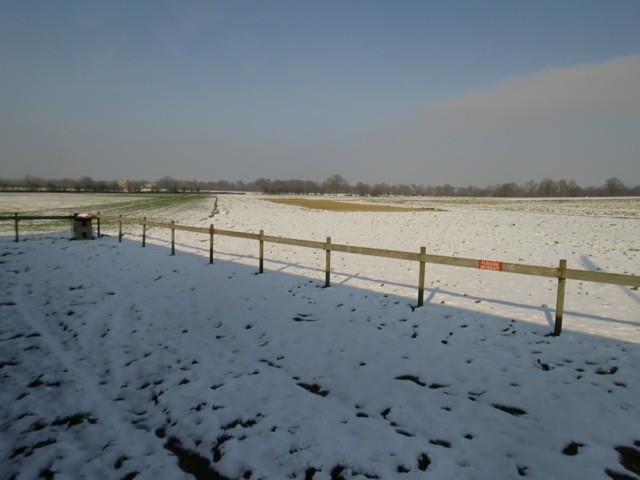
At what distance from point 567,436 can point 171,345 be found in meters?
5.92

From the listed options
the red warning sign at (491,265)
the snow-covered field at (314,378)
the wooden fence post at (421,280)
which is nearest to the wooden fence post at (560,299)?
the snow-covered field at (314,378)

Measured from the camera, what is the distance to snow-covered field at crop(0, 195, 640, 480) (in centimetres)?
386

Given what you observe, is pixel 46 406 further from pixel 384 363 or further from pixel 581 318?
pixel 581 318

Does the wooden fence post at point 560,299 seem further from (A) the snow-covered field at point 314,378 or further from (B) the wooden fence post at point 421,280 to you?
(B) the wooden fence post at point 421,280

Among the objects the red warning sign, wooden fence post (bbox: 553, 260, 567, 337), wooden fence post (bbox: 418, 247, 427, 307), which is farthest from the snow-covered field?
the red warning sign

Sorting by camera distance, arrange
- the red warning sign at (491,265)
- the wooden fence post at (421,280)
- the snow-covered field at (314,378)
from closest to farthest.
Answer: the snow-covered field at (314,378)
the red warning sign at (491,265)
the wooden fence post at (421,280)

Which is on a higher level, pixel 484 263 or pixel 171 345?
pixel 484 263

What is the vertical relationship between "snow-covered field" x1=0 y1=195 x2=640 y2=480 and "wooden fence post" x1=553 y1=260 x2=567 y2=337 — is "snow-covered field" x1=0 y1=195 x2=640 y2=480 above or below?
below

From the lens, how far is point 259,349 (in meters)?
6.60

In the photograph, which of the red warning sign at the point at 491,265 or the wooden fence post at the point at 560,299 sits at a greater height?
the red warning sign at the point at 491,265

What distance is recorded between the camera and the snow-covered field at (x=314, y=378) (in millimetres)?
3863

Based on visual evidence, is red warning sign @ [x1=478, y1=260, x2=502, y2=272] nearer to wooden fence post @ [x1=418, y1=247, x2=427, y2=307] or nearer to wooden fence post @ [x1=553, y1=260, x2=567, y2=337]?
wooden fence post @ [x1=553, y1=260, x2=567, y2=337]

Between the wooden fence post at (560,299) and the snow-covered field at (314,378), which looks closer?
the snow-covered field at (314,378)

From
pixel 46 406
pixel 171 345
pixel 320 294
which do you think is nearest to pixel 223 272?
pixel 320 294
